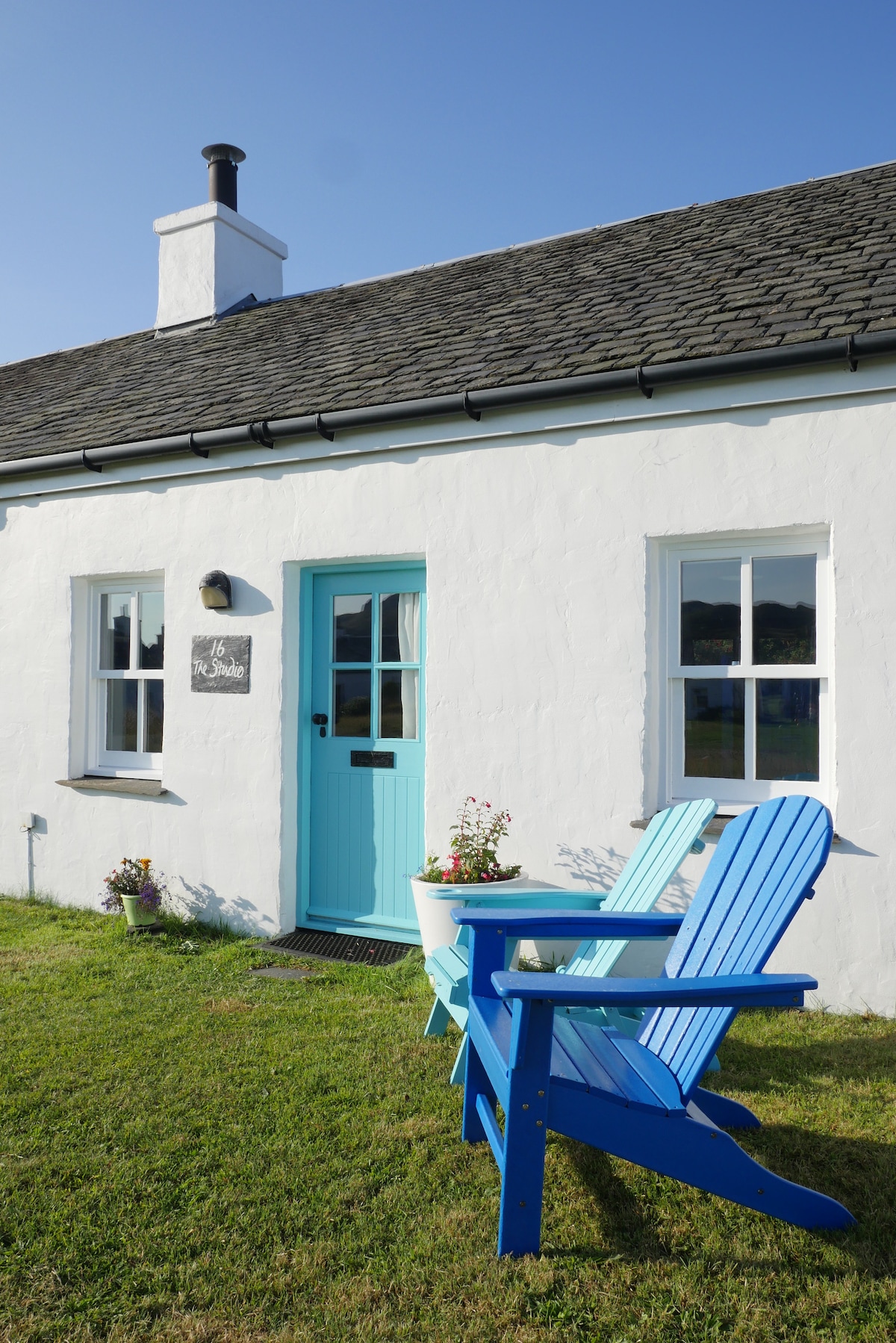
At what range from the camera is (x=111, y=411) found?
7117mm

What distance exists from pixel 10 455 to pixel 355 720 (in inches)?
145

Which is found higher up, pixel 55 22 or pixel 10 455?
pixel 55 22

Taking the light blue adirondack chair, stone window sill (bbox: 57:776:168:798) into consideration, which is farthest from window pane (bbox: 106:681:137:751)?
the light blue adirondack chair

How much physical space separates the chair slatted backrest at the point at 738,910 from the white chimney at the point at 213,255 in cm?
775

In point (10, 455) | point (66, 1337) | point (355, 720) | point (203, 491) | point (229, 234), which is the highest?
point (229, 234)

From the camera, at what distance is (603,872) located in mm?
4742

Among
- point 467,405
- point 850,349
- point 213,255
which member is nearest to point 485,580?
point 467,405

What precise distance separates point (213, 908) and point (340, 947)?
1.07m

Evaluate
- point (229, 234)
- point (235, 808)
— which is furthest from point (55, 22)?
point (235, 808)

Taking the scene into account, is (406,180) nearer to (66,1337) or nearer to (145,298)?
(145,298)

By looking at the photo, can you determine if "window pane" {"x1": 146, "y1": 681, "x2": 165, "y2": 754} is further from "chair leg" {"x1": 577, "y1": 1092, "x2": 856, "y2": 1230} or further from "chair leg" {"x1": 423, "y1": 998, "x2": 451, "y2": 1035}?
"chair leg" {"x1": 577, "y1": 1092, "x2": 856, "y2": 1230}

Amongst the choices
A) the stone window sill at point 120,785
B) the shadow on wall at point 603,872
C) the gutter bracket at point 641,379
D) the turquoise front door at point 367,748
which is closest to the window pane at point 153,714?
the stone window sill at point 120,785

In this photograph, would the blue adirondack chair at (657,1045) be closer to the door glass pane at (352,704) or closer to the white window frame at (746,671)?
the white window frame at (746,671)

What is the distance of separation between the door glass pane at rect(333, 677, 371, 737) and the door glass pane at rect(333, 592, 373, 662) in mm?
84
